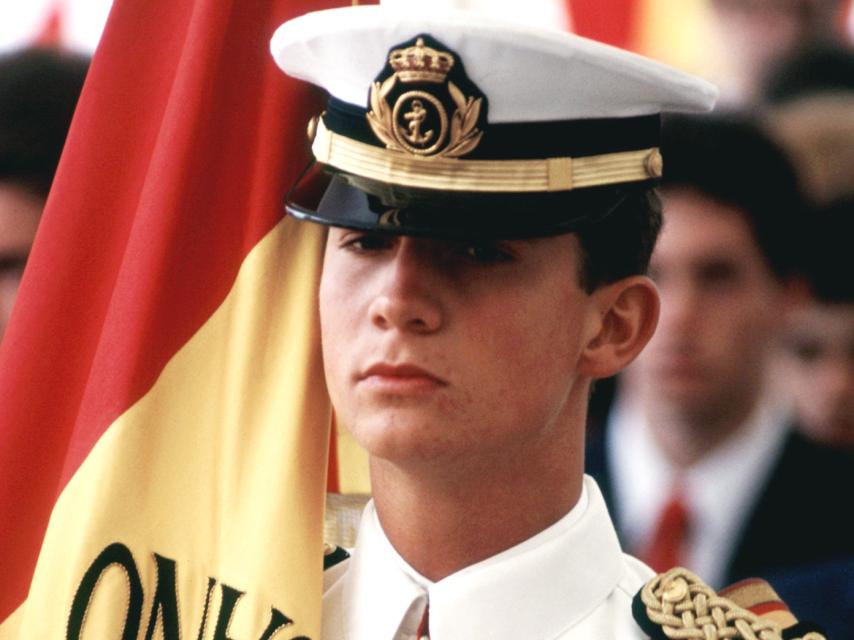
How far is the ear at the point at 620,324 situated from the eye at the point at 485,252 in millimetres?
179

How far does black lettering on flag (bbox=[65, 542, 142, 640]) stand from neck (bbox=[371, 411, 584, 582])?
349 mm

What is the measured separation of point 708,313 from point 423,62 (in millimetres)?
1194

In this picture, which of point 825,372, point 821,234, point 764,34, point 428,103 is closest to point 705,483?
point 825,372

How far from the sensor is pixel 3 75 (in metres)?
→ 3.71

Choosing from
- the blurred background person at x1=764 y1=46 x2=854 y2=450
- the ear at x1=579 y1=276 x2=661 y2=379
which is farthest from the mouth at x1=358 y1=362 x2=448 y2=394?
the blurred background person at x1=764 y1=46 x2=854 y2=450

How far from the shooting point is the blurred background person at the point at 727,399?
316 cm

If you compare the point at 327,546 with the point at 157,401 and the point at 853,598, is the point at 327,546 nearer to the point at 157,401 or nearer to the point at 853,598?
the point at 157,401

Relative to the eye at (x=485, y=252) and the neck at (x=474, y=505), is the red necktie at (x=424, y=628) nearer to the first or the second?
the neck at (x=474, y=505)

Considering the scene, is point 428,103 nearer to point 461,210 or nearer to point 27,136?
point 461,210

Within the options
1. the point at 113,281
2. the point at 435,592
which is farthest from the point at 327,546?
the point at 113,281

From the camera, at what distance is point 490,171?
2156 millimetres

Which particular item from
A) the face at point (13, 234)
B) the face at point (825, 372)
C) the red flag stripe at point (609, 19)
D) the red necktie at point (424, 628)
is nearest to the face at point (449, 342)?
the red necktie at point (424, 628)

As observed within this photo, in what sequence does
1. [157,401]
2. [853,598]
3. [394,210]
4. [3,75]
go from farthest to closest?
[3,75] < [853,598] < [157,401] < [394,210]

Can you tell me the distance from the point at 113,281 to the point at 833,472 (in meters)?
1.38
